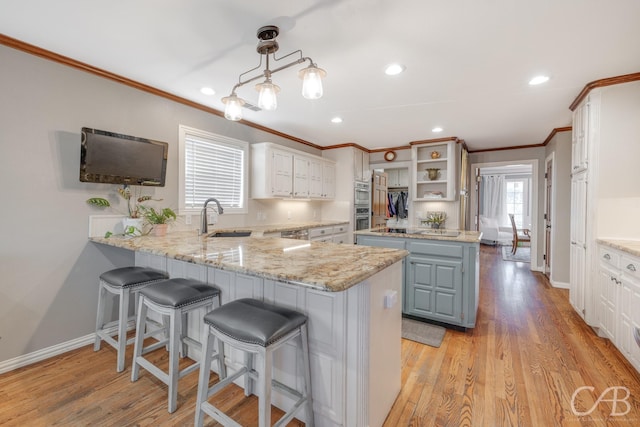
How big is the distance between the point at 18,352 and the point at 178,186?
181 centimetres

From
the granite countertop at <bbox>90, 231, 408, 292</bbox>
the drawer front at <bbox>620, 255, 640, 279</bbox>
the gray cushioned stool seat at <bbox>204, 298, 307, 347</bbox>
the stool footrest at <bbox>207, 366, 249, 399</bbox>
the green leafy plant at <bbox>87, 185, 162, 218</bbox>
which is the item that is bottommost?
the stool footrest at <bbox>207, 366, 249, 399</bbox>

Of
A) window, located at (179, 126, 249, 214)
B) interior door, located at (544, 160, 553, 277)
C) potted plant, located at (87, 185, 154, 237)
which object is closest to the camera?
potted plant, located at (87, 185, 154, 237)

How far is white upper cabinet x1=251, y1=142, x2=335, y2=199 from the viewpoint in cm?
398

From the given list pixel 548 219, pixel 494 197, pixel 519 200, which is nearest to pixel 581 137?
pixel 548 219

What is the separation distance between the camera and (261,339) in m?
1.23

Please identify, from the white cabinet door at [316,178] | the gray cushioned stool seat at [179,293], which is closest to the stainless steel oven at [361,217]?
the white cabinet door at [316,178]

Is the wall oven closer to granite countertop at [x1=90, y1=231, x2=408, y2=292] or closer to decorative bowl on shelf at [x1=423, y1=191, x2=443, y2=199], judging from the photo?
decorative bowl on shelf at [x1=423, y1=191, x2=443, y2=199]

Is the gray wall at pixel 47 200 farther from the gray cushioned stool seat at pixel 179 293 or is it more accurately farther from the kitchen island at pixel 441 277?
the kitchen island at pixel 441 277

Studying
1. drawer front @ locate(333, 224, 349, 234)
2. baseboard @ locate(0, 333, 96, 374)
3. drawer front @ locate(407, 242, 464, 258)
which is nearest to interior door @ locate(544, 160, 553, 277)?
drawer front @ locate(407, 242, 464, 258)

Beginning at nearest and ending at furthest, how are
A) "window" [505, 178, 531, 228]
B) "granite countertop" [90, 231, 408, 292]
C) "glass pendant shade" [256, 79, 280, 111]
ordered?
"granite countertop" [90, 231, 408, 292], "glass pendant shade" [256, 79, 280, 111], "window" [505, 178, 531, 228]

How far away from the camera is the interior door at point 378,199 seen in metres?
6.03

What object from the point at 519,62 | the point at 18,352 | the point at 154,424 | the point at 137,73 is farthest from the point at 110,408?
the point at 519,62

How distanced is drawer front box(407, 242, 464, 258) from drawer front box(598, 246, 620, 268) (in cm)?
116

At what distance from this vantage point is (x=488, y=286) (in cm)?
427
